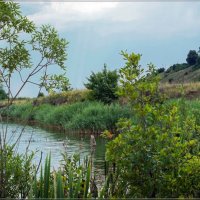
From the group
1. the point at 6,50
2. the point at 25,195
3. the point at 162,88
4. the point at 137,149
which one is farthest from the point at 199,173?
the point at 162,88

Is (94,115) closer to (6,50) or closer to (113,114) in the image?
(113,114)

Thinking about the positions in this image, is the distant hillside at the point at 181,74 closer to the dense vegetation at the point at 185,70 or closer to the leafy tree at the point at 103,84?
the dense vegetation at the point at 185,70

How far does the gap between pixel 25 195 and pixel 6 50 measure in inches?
85.2

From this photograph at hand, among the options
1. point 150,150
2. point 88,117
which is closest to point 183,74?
point 88,117

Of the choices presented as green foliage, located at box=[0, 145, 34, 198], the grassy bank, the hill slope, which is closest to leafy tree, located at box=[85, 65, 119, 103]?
the grassy bank

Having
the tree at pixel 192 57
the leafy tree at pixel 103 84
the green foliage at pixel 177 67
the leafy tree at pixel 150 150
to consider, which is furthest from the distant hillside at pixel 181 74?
the leafy tree at pixel 150 150

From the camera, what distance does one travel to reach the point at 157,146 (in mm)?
6254

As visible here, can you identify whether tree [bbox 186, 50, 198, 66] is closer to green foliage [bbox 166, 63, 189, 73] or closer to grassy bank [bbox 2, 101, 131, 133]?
green foliage [bbox 166, 63, 189, 73]

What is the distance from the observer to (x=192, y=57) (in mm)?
73438

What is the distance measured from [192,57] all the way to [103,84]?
115ft

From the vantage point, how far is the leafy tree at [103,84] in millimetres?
40906

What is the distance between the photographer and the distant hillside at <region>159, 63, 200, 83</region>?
62.5 metres

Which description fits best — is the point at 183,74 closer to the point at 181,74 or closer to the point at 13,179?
the point at 181,74

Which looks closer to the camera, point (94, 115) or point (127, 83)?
point (127, 83)
